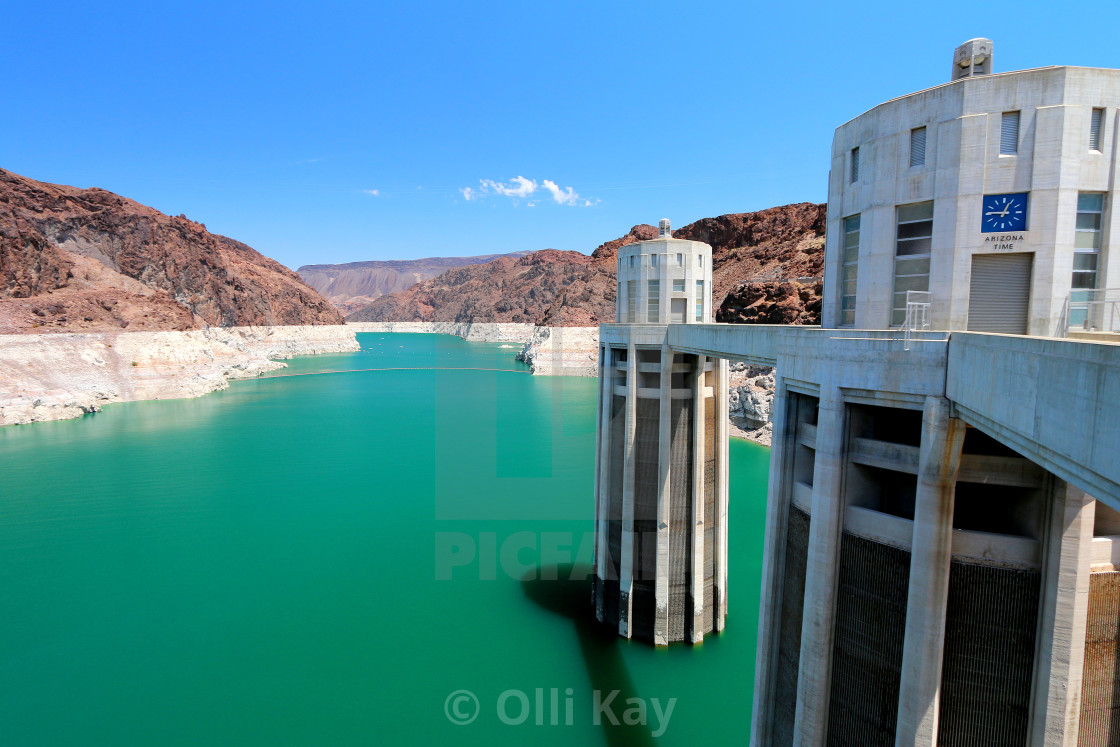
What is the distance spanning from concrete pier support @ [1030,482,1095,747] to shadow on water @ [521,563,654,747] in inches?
352

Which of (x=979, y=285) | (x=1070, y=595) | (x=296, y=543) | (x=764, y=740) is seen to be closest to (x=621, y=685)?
(x=764, y=740)

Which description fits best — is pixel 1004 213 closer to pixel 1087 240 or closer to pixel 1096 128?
pixel 1087 240

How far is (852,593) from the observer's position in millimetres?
6996

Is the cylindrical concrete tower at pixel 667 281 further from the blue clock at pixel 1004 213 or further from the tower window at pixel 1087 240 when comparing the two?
the tower window at pixel 1087 240

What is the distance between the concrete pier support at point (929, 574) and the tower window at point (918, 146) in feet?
9.24

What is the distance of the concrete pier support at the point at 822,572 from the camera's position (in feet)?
22.7

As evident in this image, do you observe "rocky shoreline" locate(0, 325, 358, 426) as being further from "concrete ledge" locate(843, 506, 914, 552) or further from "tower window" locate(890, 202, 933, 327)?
"tower window" locate(890, 202, 933, 327)

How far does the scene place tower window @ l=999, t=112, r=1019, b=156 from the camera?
6.14m

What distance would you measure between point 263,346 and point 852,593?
412 feet

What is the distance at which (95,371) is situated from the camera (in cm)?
5534
